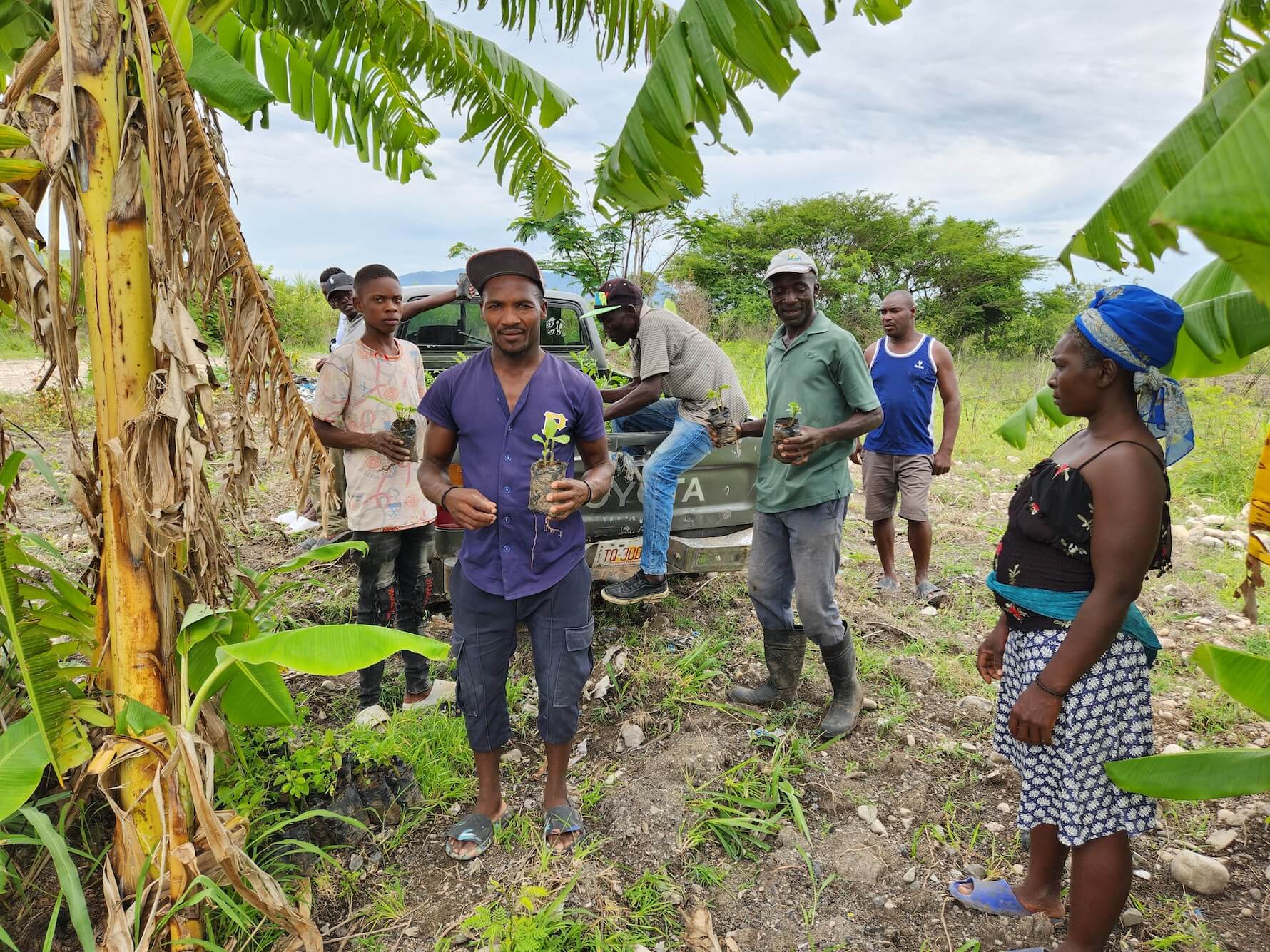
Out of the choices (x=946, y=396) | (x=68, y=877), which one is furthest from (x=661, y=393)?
(x=68, y=877)

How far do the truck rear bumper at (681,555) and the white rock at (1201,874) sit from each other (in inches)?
78.7

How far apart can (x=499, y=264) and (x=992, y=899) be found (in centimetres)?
256

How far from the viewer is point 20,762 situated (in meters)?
1.68

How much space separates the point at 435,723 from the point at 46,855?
1313 mm

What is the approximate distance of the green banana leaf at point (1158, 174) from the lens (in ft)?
5.75

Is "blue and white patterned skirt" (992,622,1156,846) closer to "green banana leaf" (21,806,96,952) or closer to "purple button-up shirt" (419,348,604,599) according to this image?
"purple button-up shirt" (419,348,604,599)

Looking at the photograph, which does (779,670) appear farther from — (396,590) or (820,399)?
(396,590)

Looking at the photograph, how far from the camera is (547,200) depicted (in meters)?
4.68

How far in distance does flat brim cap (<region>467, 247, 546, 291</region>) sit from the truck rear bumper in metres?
1.59

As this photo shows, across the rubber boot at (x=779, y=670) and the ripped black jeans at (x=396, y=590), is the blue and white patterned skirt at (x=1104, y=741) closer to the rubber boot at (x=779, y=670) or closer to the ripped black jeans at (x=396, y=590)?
the rubber boot at (x=779, y=670)

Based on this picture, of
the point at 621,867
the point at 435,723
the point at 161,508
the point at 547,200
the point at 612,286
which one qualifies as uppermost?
the point at 547,200

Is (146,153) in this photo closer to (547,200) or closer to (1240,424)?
(547,200)

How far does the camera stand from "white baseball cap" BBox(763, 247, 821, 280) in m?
3.01

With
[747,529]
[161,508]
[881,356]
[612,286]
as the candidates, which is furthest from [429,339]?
[161,508]
